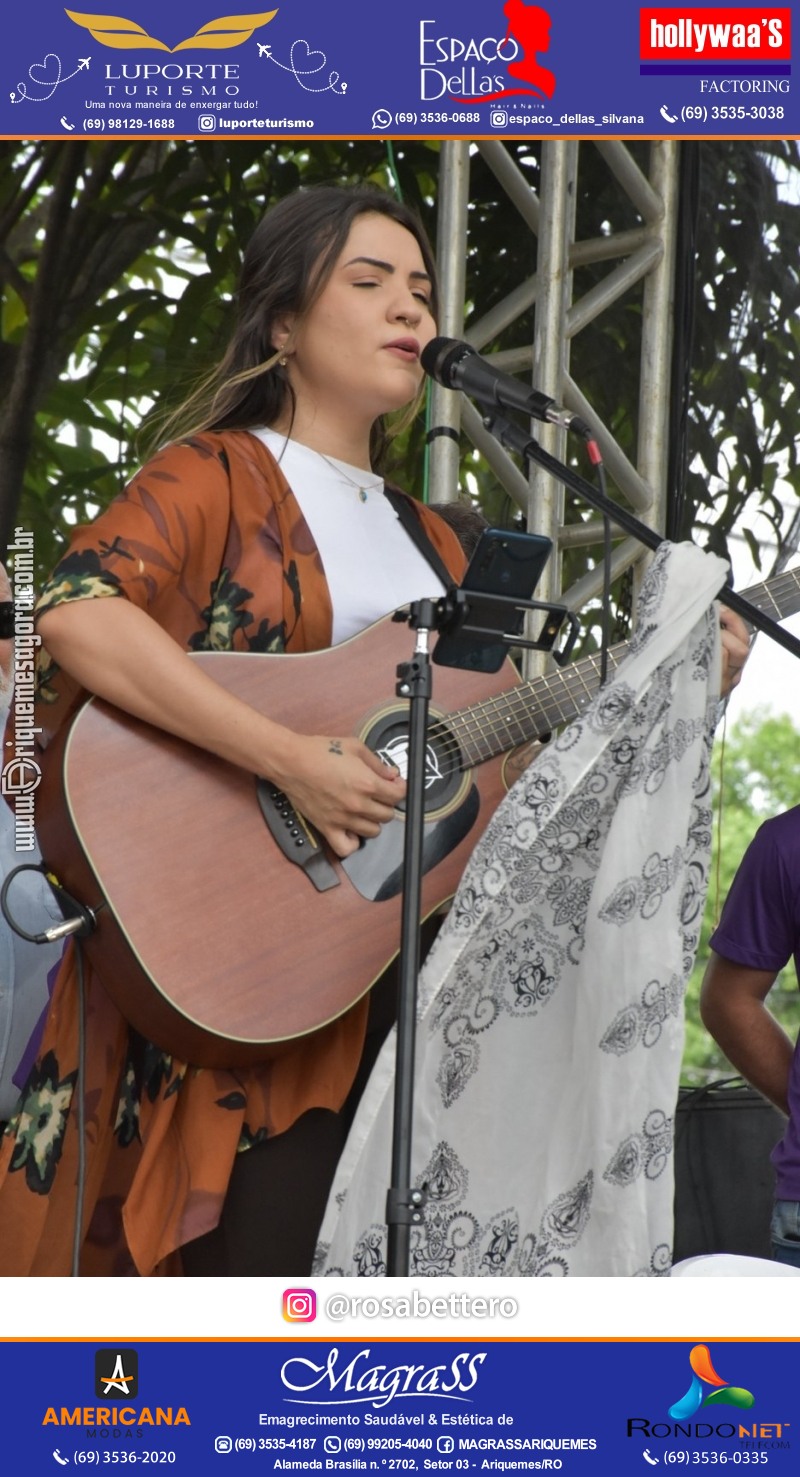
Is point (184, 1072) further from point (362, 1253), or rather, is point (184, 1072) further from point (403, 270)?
point (403, 270)

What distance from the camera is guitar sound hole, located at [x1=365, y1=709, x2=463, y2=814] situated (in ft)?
6.70

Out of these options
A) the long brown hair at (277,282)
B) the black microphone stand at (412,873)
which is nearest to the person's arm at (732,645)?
the black microphone stand at (412,873)

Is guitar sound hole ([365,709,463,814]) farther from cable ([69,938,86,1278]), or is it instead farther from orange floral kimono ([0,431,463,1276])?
cable ([69,938,86,1278])

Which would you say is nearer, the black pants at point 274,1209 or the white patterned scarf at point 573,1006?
the white patterned scarf at point 573,1006

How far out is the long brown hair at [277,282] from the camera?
219 cm

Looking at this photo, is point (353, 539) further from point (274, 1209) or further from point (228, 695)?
point (274, 1209)

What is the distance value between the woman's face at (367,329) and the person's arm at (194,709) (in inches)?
18.4

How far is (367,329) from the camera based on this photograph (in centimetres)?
215

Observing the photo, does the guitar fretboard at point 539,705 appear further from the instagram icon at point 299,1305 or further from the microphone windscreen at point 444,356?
the instagram icon at point 299,1305
